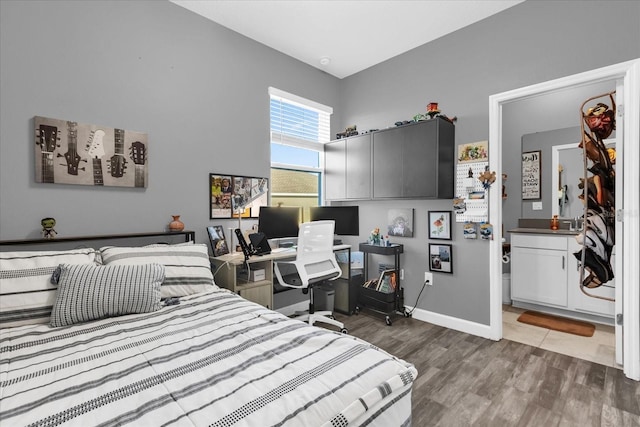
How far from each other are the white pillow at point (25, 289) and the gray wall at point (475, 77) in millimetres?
2980

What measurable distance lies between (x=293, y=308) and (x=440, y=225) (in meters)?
1.82

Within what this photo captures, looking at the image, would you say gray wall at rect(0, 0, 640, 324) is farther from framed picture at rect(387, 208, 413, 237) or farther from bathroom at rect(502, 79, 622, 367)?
bathroom at rect(502, 79, 622, 367)

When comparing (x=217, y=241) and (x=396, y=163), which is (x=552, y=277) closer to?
(x=396, y=163)

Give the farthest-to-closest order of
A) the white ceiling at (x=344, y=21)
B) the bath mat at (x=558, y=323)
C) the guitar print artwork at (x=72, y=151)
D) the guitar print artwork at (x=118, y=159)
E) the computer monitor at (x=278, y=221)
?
1. the computer monitor at (x=278, y=221)
2. the bath mat at (x=558, y=323)
3. the white ceiling at (x=344, y=21)
4. the guitar print artwork at (x=118, y=159)
5. the guitar print artwork at (x=72, y=151)

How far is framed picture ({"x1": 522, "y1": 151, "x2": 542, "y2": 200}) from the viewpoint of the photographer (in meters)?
3.83

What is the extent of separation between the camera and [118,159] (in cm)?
233

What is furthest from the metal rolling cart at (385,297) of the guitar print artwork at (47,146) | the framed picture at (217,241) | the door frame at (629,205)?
the guitar print artwork at (47,146)

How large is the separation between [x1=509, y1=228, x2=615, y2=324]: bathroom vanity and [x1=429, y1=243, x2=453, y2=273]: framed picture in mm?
1069

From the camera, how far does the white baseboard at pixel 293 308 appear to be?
3.41 m

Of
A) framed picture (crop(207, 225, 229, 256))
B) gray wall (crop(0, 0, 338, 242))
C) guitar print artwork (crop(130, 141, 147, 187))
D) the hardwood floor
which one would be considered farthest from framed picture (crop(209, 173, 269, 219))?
the hardwood floor

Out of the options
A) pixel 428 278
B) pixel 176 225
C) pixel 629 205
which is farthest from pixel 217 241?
pixel 629 205

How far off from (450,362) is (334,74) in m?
3.42

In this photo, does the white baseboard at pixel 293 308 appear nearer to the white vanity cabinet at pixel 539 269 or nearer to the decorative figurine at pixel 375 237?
the decorative figurine at pixel 375 237

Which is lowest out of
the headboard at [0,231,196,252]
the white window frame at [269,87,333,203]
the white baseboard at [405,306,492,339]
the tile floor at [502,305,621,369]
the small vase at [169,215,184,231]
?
the tile floor at [502,305,621,369]
